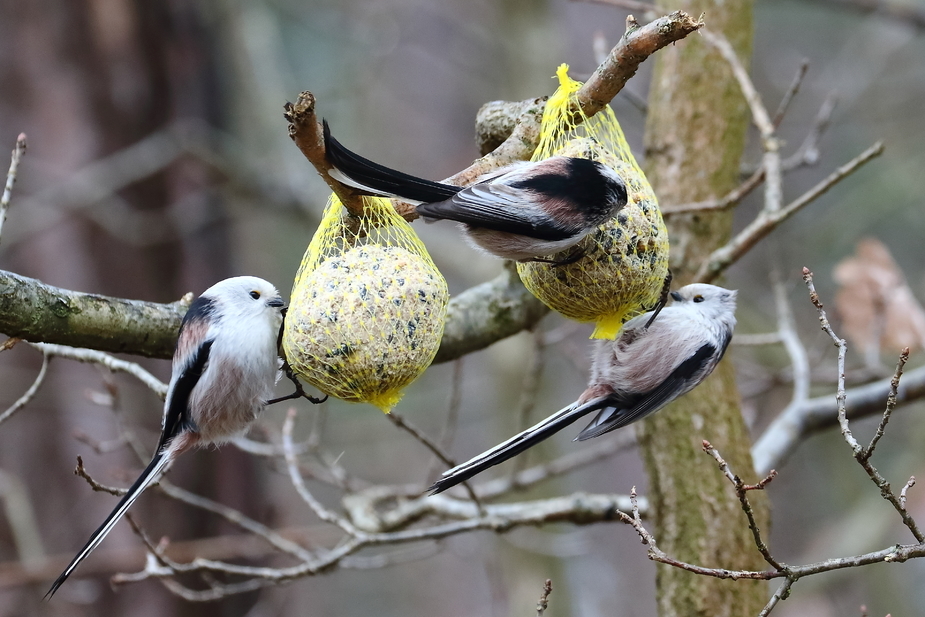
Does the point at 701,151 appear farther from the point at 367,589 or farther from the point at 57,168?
the point at 367,589

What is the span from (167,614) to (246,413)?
8.75 ft

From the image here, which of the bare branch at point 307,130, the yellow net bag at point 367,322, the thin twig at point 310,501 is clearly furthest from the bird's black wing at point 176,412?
the bare branch at point 307,130

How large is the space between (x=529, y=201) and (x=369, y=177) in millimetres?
426

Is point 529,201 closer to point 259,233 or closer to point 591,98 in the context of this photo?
point 591,98

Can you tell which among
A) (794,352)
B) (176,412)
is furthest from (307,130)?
(794,352)

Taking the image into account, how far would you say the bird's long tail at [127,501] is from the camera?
210 cm

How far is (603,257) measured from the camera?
215cm

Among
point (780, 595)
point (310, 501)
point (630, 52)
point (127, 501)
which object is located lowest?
point (780, 595)

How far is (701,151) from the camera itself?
3.29 metres

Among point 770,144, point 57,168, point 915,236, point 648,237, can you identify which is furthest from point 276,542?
point 915,236

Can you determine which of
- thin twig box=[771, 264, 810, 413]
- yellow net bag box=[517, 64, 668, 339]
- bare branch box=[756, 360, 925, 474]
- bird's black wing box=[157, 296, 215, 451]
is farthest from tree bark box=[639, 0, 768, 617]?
bird's black wing box=[157, 296, 215, 451]

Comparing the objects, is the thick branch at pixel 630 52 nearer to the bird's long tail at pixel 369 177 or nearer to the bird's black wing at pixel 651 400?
the bird's long tail at pixel 369 177

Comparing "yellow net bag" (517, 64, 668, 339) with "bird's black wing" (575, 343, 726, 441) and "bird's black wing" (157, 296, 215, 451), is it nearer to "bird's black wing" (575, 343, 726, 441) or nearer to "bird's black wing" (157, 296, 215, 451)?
"bird's black wing" (575, 343, 726, 441)

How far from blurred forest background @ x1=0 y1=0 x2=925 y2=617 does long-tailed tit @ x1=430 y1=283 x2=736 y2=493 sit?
1055 mm
